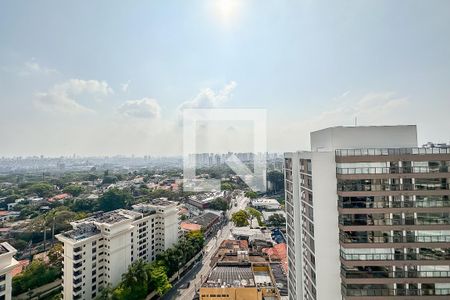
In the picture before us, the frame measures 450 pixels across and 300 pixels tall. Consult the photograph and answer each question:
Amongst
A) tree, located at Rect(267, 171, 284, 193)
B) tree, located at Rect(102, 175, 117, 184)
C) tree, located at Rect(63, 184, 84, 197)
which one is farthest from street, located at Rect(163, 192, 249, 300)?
tree, located at Rect(102, 175, 117, 184)

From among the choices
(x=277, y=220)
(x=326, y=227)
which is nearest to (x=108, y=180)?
(x=277, y=220)

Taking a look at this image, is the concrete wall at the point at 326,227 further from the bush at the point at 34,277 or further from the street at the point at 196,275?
the bush at the point at 34,277

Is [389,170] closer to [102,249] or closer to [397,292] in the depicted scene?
[397,292]

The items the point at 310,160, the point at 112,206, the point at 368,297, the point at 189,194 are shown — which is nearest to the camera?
the point at 368,297

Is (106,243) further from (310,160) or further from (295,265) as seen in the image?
(310,160)

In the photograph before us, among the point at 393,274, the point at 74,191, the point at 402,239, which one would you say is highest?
the point at 402,239

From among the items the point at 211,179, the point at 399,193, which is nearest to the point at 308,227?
the point at 399,193
